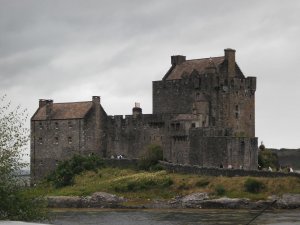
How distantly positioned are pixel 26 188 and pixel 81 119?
190 feet

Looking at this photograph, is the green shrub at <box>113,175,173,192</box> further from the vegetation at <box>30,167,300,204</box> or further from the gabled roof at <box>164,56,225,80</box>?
the gabled roof at <box>164,56,225,80</box>

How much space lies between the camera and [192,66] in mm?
106562

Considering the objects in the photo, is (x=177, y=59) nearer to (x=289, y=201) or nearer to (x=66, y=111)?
(x=66, y=111)

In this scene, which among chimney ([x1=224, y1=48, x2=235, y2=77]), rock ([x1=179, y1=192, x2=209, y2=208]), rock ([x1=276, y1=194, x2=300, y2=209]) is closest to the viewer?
rock ([x1=276, y1=194, x2=300, y2=209])

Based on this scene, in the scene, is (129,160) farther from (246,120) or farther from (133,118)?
(246,120)

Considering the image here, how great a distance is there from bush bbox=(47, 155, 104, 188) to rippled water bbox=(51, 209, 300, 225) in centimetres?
1904

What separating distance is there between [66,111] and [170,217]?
42818 millimetres

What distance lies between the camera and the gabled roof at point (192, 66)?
4066 inches

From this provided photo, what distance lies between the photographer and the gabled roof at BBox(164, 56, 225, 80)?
4066 inches

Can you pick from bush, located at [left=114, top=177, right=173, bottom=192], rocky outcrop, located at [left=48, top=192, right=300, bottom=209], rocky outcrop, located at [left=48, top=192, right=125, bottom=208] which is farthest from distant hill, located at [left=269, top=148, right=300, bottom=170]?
rocky outcrop, located at [left=48, top=192, right=125, bottom=208]

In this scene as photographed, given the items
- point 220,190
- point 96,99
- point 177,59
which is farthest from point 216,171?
point 96,99

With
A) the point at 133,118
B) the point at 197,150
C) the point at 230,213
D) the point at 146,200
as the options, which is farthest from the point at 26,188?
the point at 133,118

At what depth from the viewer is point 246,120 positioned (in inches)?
4045

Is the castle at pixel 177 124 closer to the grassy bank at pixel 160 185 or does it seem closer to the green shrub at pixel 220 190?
the grassy bank at pixel 160 185
